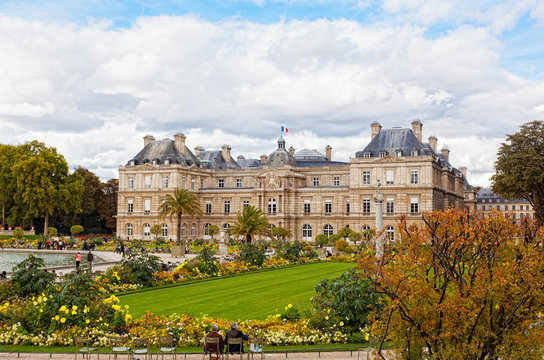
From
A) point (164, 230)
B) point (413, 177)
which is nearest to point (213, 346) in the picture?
point (413, 177)

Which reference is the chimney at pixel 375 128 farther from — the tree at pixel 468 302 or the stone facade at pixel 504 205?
the stone facade at pixel 504 205

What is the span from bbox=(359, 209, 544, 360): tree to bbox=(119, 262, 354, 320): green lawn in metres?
8.03

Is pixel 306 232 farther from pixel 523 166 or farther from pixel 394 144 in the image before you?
pixel 523 166

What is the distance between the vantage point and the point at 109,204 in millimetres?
87688

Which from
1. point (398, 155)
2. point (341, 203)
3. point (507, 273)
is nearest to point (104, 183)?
point (341, 203)

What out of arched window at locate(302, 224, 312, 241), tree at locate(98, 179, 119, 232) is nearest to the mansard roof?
arched window at locate(302, 224, 312, 241)

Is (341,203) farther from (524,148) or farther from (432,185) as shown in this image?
(524,148)

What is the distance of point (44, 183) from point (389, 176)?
4456 cm

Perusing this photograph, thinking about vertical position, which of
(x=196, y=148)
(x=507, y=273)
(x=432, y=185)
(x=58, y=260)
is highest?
(x=196, y=148)

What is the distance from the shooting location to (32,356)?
14898mm

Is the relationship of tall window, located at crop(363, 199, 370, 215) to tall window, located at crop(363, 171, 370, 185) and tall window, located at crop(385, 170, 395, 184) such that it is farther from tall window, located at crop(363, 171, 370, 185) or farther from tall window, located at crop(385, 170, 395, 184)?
tall window, located at crop(385, 170, 395, 184)

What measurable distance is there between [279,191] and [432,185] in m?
20.5

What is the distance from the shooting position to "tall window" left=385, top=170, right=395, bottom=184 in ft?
215

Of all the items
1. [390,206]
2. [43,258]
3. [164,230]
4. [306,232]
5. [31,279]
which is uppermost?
[390,206]
